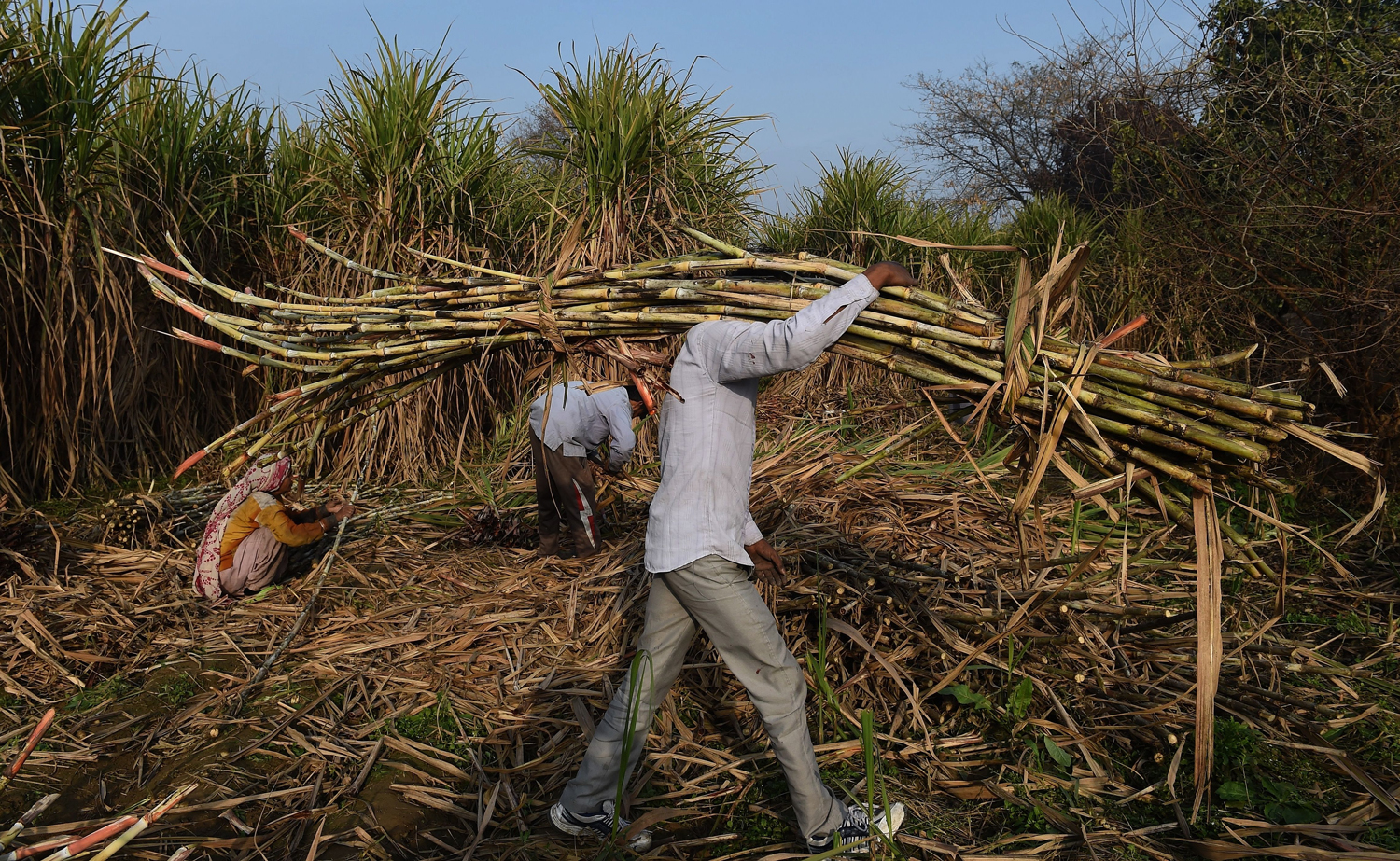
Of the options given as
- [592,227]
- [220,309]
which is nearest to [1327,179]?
[592,227]

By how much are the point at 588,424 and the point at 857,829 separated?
3011 mm

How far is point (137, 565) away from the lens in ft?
14.9

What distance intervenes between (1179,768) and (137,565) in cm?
496

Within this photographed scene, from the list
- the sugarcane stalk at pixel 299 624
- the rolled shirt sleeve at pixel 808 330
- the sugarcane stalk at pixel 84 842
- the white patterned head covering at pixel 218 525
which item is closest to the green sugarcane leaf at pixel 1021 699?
the rolled shirt sleeve at pixel 808 330

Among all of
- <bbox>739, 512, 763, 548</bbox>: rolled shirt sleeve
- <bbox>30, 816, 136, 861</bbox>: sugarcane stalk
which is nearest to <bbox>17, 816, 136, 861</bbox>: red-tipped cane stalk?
<bbox>30, 816, 136, 861</bbox>: sugarcane stalk

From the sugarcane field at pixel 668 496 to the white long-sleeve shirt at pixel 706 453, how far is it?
0.01m

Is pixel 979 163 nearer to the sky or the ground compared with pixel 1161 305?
nearer to the sky

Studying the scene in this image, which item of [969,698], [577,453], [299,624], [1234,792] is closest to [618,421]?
[577,453]

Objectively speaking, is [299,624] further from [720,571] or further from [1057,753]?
[1057,753]

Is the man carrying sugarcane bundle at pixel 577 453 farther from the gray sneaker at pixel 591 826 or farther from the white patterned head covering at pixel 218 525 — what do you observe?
the gray sneaker at pixel 591 826

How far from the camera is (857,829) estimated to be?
7.91 ft

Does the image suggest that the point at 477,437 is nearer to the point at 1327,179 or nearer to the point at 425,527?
the point at 425,527

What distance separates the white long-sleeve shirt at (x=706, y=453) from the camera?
227 centimetres

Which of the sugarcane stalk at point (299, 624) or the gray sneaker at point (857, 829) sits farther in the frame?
the sugarcane stalk at point (299, 624)
